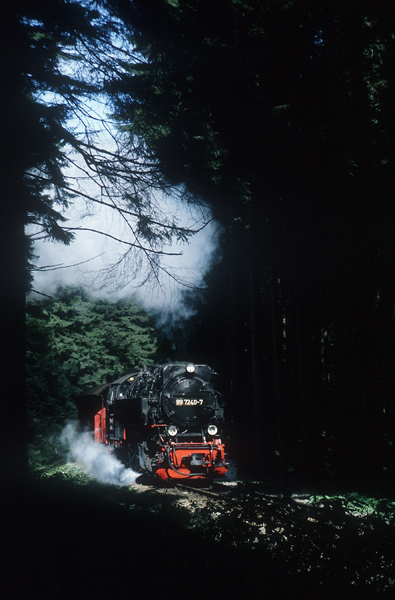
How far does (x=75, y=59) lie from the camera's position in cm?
620

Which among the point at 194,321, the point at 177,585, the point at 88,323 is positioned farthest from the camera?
the point at 88,323

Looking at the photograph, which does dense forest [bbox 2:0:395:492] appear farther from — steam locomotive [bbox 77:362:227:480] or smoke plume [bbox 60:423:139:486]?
smoke plume [bbox 60:423:139:486]

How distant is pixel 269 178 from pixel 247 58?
17.6 ft

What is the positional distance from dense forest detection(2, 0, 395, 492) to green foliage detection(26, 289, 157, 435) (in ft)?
30.4

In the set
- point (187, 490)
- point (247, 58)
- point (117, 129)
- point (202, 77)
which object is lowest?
point (187, 490)

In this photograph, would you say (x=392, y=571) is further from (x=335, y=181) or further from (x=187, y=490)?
(x=335, y=181)

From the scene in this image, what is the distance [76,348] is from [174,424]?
19254 mm

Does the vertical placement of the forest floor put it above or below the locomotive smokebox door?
above

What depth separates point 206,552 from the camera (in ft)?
11.6

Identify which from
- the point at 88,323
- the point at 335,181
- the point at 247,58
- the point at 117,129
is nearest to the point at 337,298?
the point at 335,181

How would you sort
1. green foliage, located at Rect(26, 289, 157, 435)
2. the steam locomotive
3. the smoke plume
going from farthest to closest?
green foliage, located at Rect(26, 289, 157, 435)
the smoke plume
the steam locomotive

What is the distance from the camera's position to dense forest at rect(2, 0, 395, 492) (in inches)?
232

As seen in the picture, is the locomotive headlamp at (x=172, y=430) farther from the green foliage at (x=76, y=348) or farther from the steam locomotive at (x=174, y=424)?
the green foliage at (x=76, y=348)

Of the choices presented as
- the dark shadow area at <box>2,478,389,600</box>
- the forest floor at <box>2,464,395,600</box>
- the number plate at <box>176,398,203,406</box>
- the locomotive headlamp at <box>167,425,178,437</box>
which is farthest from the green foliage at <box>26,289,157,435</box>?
the forest floor at <box>2,464,395,600</box>
